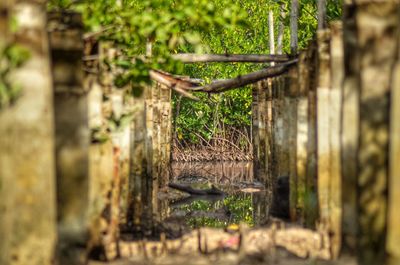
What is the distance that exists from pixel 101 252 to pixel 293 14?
44.1 feet

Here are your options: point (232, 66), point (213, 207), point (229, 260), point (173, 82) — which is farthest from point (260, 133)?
point (229, 260)

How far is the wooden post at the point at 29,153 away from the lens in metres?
6.38

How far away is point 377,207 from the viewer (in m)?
6.52

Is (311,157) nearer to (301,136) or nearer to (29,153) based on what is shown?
(301,136)

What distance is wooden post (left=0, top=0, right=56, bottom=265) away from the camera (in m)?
6.38

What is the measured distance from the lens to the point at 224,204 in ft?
61.8

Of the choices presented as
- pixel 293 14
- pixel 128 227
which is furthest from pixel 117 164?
pixel 293 14

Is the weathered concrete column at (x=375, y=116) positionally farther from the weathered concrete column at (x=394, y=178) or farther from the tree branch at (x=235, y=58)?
the tree branch at (x=235, y=58)

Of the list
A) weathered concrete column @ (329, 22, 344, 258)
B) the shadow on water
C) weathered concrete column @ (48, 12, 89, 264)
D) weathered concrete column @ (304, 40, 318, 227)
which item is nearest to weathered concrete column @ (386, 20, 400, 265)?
weathered concrete column @ (48, 12, 89, 264)

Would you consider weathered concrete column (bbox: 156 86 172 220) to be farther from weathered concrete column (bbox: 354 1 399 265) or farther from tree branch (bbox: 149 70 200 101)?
weathered concrete column (bbox: 354 1 399 265)

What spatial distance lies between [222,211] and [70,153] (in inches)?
395

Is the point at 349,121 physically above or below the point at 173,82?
below

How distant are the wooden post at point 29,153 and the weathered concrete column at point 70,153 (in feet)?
2.33

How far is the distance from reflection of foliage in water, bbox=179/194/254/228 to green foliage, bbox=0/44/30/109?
8.74 m
